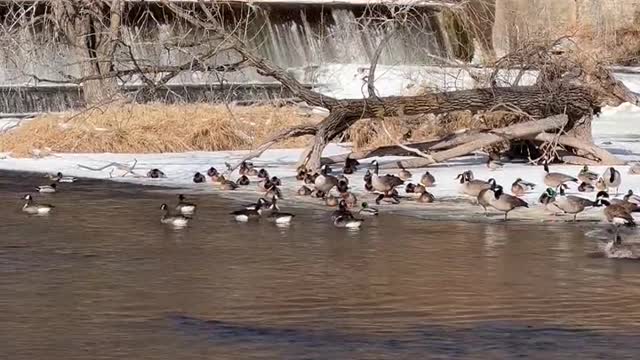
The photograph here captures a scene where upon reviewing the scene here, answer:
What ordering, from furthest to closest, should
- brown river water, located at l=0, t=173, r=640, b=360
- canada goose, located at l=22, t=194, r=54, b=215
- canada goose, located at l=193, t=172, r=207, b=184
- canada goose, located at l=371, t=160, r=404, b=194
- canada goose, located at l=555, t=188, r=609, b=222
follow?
canada goose, located at l=193, t=172, r=207, b=184 < canada goose, located at l=371, t=160, r=404, b=194 < canada goose, located at l=22, t=194, r=54, b=215 < canada goose, located at l=555, t=188, r=609, b=222 < brown river water, located at l=0, t=173, r=640, b=360

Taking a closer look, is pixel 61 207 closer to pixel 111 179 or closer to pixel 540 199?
pixel 111 179

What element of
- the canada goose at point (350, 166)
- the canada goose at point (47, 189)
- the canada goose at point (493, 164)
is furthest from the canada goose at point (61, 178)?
the canada goose at point (493, 164)

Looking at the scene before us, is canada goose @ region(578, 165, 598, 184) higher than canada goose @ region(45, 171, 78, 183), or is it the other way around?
canada goose @ region(45, 171, 78, 183)

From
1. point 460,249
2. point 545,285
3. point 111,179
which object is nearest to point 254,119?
point 111,179

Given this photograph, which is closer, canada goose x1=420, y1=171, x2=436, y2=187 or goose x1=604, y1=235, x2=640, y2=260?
goose x1=604, y1=235, x2=640, y2=260

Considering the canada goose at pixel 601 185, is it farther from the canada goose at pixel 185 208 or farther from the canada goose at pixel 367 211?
the canada goose at pixel 185 208

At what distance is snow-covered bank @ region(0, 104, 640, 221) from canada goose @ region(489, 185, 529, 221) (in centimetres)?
17

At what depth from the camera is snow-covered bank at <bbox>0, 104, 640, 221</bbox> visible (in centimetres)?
1540

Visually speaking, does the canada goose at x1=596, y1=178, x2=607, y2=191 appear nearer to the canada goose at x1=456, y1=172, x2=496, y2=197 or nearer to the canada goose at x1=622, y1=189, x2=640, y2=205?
the canada goose at x1=622, y1=189, x2=640, y2=205

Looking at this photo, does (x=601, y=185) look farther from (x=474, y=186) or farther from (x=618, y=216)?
(x=618, y=216)

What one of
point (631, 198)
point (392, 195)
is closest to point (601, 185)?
point (631, 198)

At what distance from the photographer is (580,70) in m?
18.5

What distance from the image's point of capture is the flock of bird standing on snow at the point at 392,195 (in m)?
13.8

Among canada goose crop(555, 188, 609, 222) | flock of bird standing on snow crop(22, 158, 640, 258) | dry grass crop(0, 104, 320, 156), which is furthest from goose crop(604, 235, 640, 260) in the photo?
dry grass crop(0, 104, 320, 156)
